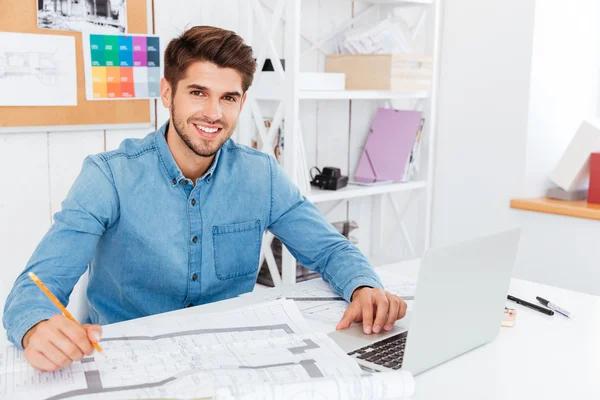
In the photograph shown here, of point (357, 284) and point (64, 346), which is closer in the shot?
point (64, 346)

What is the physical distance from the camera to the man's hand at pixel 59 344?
981 millimetres

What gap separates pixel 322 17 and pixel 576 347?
183cm

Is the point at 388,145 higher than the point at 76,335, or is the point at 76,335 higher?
the point at 388,145

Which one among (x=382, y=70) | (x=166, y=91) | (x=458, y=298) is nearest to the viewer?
(x=458, y=298)

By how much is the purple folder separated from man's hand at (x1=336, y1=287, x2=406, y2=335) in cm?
153

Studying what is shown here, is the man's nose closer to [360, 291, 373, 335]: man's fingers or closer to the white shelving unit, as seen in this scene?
[360, 291, 373, 335]: man's fingers

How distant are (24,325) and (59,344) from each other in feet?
0.45

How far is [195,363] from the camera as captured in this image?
102 centimetres

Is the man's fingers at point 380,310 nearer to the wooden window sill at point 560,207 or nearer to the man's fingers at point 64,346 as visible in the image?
the man's fingers at point 64,346

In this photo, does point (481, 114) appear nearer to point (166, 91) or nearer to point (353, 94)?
point (353, 94)

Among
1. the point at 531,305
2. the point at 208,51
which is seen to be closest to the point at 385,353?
the point at 531,305

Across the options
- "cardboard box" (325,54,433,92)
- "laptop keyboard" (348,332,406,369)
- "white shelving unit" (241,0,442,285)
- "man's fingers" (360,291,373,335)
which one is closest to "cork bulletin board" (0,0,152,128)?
"white shelving unit" (241,0,442,285)

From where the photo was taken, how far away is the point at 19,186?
203cm

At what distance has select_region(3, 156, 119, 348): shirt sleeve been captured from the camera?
1.13 metres
